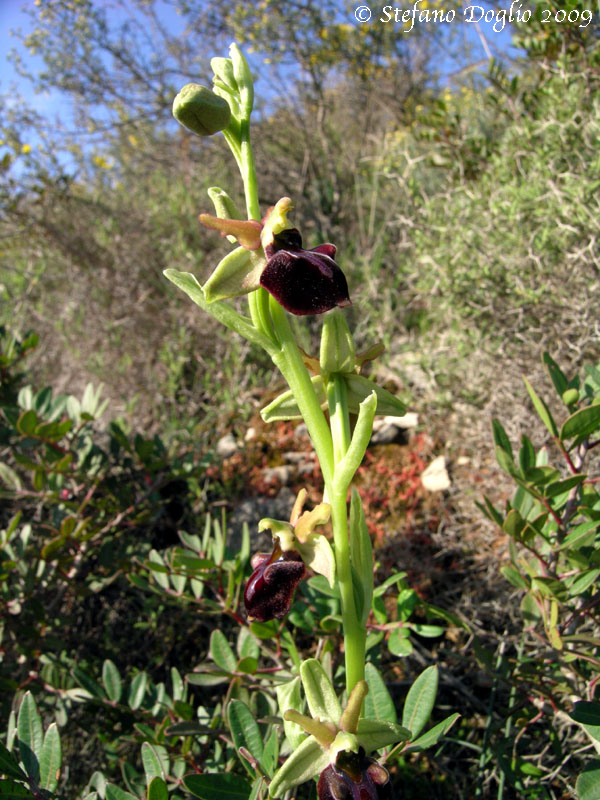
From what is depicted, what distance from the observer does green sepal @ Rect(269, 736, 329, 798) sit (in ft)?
2.64

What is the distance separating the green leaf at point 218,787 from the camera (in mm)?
839

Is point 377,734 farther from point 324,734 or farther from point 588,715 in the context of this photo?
point 588,715

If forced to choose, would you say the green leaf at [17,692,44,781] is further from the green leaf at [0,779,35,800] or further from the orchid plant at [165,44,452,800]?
the orchid plant at [165,44,452,800]

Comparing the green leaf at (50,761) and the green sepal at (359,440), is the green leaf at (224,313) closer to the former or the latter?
the green sepal at (359,440)

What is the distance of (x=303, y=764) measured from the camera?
32.3 inches

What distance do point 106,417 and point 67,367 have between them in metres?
0.63

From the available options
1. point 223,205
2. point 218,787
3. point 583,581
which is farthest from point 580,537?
point 223,205

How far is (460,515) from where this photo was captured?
195 cm

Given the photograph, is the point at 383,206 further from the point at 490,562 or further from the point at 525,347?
the point at 490,562

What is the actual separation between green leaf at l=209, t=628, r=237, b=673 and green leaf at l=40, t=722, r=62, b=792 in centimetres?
33

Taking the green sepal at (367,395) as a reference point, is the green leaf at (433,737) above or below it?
below

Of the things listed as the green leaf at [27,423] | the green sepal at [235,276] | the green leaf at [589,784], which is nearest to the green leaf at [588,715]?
the green leaf at [589,784]

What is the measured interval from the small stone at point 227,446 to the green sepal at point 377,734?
173cm

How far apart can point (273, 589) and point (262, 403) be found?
1924 millimetres
